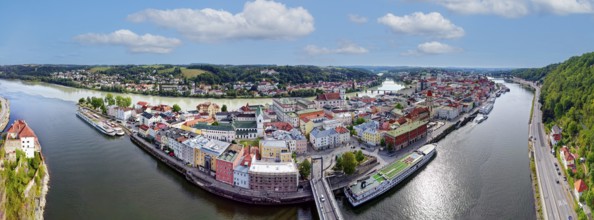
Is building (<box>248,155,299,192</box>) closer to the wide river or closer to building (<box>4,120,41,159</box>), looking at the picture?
the wide river

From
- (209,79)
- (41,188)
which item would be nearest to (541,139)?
(41,188)

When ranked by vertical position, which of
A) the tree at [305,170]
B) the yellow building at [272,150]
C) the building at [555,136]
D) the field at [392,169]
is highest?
the building at [555,136]

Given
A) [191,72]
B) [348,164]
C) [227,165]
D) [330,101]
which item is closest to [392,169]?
[348,164]

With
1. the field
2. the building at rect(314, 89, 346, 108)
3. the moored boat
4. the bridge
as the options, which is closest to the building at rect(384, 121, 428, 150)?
the moored boat

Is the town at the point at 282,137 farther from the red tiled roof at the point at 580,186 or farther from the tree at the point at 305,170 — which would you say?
the red tiled roof at the point at 580,186

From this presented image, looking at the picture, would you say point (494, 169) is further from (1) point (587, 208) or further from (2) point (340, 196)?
(2) point (340, 196)

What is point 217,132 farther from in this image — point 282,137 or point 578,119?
point 578,119

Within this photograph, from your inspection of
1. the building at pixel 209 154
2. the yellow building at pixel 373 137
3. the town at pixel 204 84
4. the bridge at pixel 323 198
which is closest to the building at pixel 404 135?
the yellow building at pixel 373 137

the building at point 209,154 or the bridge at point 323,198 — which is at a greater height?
the building at point 209,154
